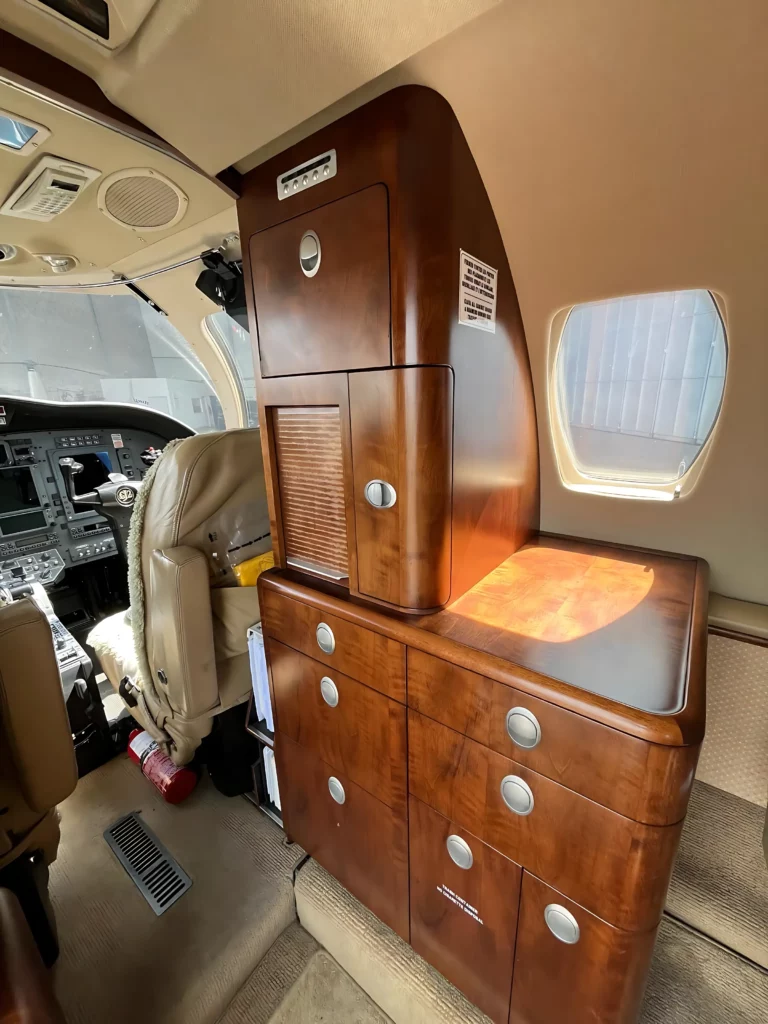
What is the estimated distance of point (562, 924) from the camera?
29.4 inches

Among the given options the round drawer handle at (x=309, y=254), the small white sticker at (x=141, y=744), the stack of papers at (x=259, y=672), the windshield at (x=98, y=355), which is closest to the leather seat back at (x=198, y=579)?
the stack of papers at (x=259, y=672)

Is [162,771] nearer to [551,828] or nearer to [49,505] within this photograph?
[551,828]

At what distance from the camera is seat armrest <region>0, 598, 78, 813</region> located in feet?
3.39

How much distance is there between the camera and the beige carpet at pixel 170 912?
3.69ft

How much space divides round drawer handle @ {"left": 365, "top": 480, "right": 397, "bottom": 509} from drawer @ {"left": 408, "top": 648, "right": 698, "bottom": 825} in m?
0.30

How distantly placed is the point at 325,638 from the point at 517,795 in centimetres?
50

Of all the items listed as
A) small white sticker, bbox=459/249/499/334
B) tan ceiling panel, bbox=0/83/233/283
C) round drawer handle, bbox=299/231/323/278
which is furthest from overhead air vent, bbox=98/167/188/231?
small white sticker, bbox=459/249/499/334

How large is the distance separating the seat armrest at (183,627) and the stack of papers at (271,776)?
0.91ft

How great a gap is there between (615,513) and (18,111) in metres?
1.76

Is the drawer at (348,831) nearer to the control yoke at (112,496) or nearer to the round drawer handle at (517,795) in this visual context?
the round drawer handle at (517,795)

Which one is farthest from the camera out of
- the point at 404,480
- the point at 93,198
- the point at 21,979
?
the point at 93,198

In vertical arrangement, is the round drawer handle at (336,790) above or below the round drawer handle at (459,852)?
below

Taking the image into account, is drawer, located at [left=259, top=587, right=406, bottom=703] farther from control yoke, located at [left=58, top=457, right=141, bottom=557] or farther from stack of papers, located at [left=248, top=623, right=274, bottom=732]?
control yoke, located at [left=58, top=457, right=141, bottom=557]

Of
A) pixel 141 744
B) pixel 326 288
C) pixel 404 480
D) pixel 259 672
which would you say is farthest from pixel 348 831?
pixel 326 288
